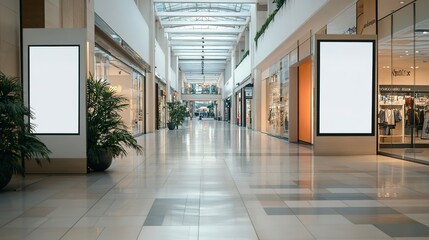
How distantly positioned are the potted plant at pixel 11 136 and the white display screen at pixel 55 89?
1.30 meters

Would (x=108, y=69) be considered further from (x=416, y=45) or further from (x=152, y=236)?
(x=152, y=236)

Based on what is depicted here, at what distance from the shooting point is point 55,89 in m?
7.42

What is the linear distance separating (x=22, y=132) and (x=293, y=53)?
40.0 ft

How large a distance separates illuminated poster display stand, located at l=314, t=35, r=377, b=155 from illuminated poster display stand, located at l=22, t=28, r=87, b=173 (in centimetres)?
571

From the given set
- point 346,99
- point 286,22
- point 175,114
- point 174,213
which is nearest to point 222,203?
point 174,213

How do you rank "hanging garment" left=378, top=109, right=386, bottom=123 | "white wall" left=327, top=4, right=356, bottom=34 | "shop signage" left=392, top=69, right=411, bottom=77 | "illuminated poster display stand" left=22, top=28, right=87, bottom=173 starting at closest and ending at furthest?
"illuminated poster display stand" left=22, top=28, right=87, bottom=173 → "shop signage" left=392, top=69, right=411, bottom=77 → "hanging garment" left=378, top=109, right=386, bottom=123 → "white wall" left=327, top=4, right=356, bottom=34

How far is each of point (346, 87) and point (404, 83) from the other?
1301 millimetres

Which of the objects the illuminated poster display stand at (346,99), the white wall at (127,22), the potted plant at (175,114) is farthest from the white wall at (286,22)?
the potted plant at (175,114)

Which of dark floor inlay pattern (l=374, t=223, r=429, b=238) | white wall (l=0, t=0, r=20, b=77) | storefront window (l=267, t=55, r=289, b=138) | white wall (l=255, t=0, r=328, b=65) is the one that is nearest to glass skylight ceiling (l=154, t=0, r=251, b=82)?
white wall (l=255, t=0, r=328, b=65)

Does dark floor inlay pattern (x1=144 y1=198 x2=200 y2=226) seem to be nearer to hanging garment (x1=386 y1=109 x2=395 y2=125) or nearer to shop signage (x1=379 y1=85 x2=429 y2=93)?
shop signage (x1=379 y1=85 x2=429 y2=93)

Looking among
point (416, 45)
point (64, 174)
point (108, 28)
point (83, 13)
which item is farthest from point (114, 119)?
point (416, 45)

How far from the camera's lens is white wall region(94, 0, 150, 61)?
41.9 ft

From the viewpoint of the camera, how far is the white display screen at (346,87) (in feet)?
34.8

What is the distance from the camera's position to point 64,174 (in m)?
7.39
